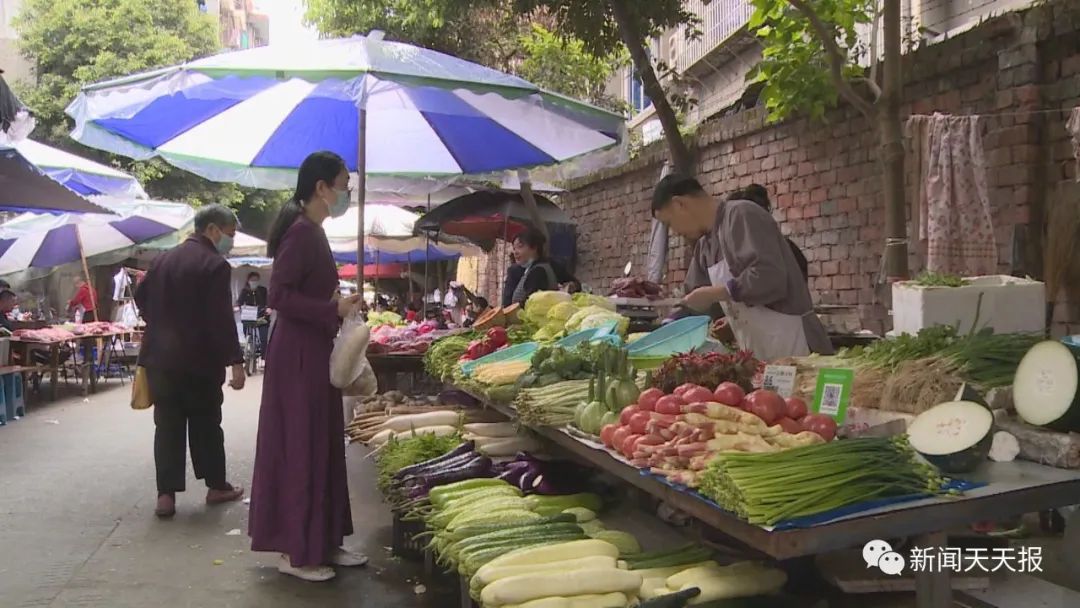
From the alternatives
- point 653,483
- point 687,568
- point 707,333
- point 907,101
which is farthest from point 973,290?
point 907,101

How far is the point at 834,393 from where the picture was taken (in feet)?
9.37

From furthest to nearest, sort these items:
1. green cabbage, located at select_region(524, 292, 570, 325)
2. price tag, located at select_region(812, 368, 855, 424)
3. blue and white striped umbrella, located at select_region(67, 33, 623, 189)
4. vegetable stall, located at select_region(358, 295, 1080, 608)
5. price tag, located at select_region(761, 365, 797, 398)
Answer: green cabbage, located at select_region(524, 292, 570, 325) < blue and white striped umbrella, located at select_region(67, 33, 623, 189) < price tag, located at select_region(761, 365, 797, 398) < price tag, located at select_region(812, 368, 855, 424) < vegetable stall, located at select_region(358, 295, 1080, 608)

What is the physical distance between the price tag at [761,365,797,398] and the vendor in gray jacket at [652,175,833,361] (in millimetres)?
837

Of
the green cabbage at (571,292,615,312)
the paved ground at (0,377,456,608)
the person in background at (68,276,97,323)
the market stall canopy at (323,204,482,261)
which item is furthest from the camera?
the person in background at (68,276,97,323)

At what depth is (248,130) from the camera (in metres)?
6.95

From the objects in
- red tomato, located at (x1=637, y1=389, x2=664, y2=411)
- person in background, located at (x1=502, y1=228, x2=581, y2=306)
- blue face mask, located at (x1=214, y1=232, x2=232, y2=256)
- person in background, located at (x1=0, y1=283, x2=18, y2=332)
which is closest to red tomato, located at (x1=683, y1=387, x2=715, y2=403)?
red tomato, located at (x1=637, y1=389, x2=664, y2=411)

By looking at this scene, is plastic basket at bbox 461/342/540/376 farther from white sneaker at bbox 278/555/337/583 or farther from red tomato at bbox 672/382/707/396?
red tomato at bbox 672/382/707/396

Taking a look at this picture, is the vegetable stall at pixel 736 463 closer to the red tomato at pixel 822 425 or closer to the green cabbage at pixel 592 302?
the red tomato at pixel 822 425

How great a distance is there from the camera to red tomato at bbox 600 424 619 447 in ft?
9.70

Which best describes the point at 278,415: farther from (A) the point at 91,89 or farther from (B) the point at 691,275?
(A) the point at 91,89

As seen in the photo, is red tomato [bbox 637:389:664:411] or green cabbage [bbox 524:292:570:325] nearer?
red tomato [bbox 637:389:664:411]

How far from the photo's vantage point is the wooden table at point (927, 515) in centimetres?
198

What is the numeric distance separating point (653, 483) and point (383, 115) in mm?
6053

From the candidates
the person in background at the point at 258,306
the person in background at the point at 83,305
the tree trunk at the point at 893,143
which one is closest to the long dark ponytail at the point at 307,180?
the tree trunk at the point at 893,143
